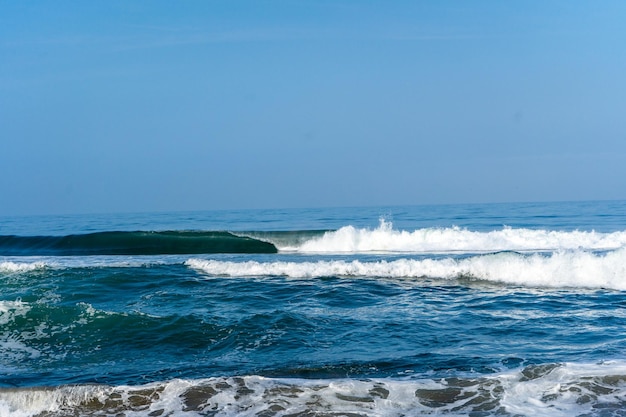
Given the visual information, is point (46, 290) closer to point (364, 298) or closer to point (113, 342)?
point (113, 342)

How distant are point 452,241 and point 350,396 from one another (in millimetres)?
20064

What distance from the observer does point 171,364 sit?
850 centimetres

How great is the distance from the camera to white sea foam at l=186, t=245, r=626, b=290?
14469mm

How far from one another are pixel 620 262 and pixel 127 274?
12.7 m

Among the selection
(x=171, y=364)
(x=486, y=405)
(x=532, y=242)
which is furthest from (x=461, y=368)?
(x=532, y=242)

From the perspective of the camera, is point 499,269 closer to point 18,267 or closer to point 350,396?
point 350,396

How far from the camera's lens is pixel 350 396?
22.2 feet

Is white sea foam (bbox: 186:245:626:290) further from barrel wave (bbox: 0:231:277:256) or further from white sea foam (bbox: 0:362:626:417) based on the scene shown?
barrel wave (bbox: 0:231:277:256)

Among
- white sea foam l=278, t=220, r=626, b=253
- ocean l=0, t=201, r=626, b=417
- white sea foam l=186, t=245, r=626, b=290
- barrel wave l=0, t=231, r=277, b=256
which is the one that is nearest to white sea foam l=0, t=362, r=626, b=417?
Answer: ocean l=0, t=201, r=626, b=417

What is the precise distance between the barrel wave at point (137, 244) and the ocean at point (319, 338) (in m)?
8.60

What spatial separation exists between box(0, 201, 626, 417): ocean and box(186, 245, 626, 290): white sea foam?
46mm

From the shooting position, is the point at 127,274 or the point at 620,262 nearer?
the point at 620,262

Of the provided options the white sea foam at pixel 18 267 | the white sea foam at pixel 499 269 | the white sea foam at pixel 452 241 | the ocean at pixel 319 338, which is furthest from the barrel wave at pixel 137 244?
the white sea foam at pixel 499 269

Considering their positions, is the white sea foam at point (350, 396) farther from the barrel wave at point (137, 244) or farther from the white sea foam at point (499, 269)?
the barrel wave at point (137, 244)
